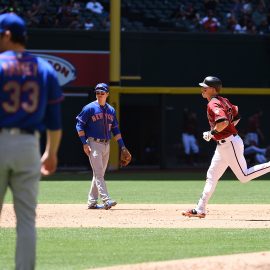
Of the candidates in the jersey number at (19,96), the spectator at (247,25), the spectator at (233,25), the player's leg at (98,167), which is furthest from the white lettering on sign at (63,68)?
the jersey number at (19,96)

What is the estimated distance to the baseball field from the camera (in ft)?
24.0

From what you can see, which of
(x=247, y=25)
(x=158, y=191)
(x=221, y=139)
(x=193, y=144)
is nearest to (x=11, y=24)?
(x=221, y=139)

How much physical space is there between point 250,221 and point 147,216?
59.1 inches

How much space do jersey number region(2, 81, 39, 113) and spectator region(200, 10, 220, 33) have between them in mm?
21349

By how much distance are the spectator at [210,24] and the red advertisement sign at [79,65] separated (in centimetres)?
348

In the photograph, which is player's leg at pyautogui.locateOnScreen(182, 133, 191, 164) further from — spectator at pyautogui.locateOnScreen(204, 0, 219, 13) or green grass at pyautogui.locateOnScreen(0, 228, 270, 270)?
green grass at pyautogui.locateOnScreen(0, 228, 270, 270)

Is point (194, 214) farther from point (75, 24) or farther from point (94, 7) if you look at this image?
point (94, 7)

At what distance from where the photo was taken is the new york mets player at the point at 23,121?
5.77 m

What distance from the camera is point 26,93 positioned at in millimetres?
5801

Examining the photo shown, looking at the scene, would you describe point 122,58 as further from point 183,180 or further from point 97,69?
point 183,180

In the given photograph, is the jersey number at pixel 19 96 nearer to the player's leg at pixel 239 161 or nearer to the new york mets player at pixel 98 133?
the player's leg at pixel 239 161

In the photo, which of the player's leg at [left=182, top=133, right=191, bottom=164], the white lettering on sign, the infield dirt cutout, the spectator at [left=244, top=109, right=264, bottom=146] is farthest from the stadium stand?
the infield dirt cutout

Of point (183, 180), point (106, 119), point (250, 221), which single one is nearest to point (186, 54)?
point (183, 180)

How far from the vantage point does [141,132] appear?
87.4 feet
